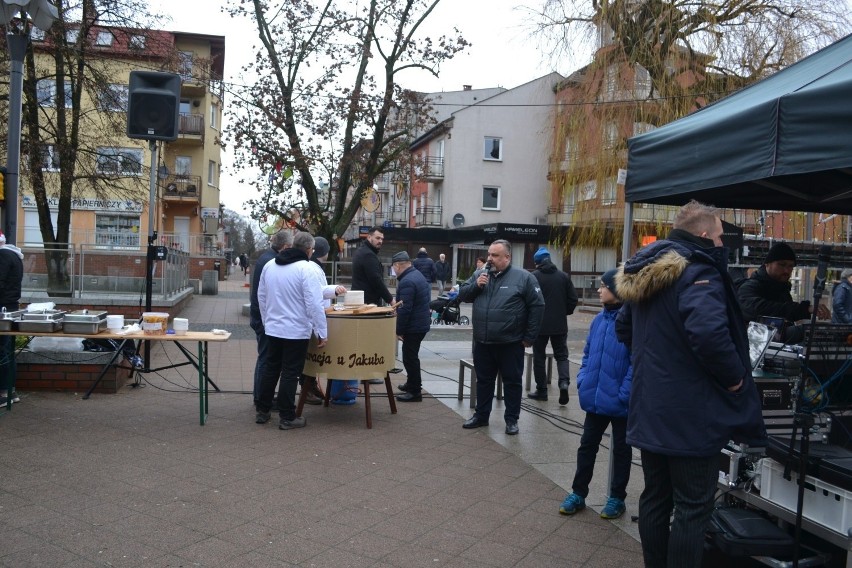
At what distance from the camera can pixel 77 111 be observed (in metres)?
17.0

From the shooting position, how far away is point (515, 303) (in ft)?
23.3

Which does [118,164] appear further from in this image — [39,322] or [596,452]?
[596,452]

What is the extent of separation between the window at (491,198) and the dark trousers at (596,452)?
1647 inches

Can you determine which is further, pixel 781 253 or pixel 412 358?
pixel 412 358

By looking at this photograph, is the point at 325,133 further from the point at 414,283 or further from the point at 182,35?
the point at 182,35

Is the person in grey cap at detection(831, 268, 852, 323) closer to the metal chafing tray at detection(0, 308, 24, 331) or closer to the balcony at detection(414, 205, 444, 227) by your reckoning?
the metal chafing tray at detection(0, 308, 24, 331)

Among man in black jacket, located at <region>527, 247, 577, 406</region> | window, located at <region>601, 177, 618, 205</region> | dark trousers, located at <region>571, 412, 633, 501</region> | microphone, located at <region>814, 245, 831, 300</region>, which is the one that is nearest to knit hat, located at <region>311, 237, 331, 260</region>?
man in black jacket, located at <region>527, 247, 577, 406</region>

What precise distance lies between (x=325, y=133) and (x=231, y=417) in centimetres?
1160

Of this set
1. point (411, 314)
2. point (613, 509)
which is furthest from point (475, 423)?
point (613, 509)

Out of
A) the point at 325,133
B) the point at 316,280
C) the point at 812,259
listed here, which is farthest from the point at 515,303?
the point at 325,133

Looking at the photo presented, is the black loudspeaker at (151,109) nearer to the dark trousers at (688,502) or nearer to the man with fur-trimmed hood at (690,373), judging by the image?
the man with fur-trimmed hood at (690,373)

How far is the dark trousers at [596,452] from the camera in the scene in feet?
16.8

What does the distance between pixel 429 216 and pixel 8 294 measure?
1647 inches

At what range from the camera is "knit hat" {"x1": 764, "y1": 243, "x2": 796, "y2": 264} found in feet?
19.6
